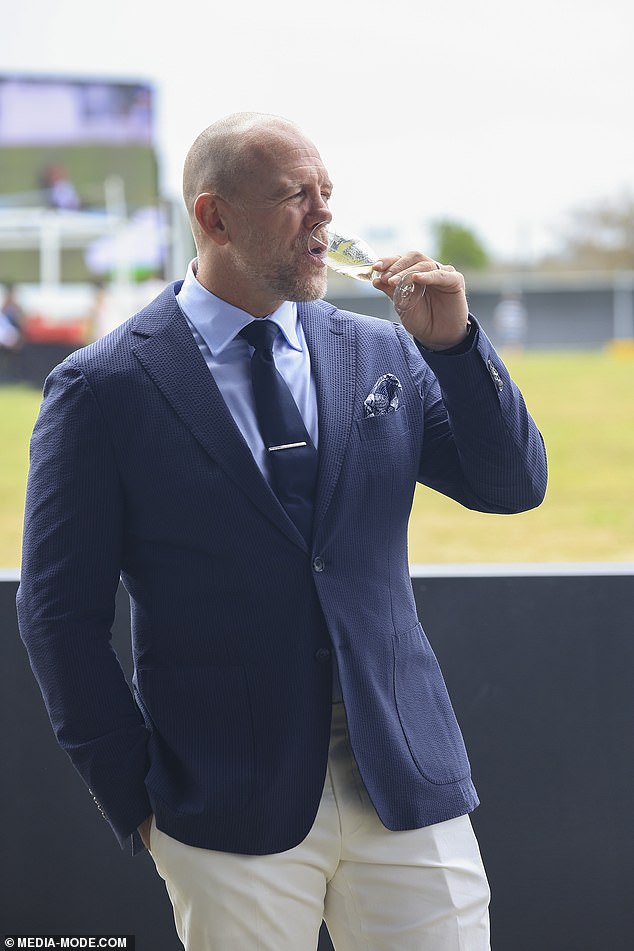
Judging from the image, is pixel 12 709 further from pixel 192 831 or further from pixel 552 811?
pixel 552 811

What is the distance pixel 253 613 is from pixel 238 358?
1.25 feet

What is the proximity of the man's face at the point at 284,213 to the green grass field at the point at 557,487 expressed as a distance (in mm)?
15986

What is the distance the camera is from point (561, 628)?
7.53 feet

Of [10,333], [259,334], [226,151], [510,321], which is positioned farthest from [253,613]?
[510,321]

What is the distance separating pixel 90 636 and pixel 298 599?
12.0 inches

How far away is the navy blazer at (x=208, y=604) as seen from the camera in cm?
146

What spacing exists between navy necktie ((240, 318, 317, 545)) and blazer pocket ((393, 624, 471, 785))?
0.80ft

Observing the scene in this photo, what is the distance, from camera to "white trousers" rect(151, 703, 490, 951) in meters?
1.45

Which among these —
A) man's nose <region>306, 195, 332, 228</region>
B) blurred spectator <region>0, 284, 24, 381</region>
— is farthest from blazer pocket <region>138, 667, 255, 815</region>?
blurred spectator <region>0, 284, 24, 381</region>

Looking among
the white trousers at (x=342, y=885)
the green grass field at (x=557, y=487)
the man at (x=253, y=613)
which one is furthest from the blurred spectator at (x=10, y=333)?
the white trousers at (x=342, y=885)

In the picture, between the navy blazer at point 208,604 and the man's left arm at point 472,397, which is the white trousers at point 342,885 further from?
the man's left arm at point 472,397

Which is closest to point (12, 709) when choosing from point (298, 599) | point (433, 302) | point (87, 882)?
point (87, 882)

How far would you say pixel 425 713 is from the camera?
61.3 inches

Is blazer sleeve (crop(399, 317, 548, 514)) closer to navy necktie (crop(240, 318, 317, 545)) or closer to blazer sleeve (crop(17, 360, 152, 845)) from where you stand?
navy necktie (crop(240, 318, 317, 545))
